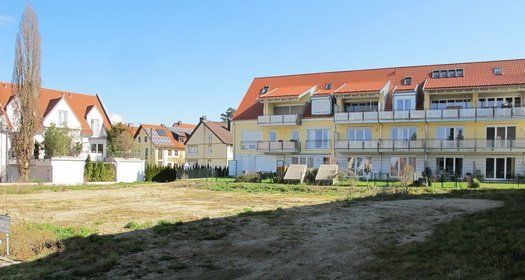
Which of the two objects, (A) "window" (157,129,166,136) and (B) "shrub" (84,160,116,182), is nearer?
(B) "shrub" (84,160,116,182)

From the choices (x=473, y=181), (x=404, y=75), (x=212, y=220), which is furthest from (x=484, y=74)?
(x=212, y=220)

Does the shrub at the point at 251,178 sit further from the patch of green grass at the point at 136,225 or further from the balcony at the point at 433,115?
the patch of green grass at the point at 136,225

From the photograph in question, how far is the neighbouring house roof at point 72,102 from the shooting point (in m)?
51.3

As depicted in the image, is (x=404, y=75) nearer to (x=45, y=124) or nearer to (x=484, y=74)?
(x=484, y=74)

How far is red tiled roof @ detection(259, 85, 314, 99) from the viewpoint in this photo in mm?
52328

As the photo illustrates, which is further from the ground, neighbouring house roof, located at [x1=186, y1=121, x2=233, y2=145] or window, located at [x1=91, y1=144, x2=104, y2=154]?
neighbouring house roof, located at [x1=186, y1=121, x2=233, y2=145]

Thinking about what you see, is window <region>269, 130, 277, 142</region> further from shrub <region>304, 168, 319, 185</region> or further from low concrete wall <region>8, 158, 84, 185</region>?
low concrete wall <region>8, 158, 84, 185</region>

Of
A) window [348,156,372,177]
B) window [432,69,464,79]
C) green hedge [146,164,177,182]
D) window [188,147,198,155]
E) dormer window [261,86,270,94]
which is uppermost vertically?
window [432,69,464,79]

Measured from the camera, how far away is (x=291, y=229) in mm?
12602

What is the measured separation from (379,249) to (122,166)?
136 feet

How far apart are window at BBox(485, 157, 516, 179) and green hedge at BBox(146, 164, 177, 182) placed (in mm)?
29481

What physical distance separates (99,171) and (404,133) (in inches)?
1114

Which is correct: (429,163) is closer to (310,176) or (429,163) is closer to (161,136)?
(310,176)

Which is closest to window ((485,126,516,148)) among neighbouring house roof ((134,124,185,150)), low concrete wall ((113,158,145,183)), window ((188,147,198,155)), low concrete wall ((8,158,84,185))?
low concrete wall ((113,158,145,183))
